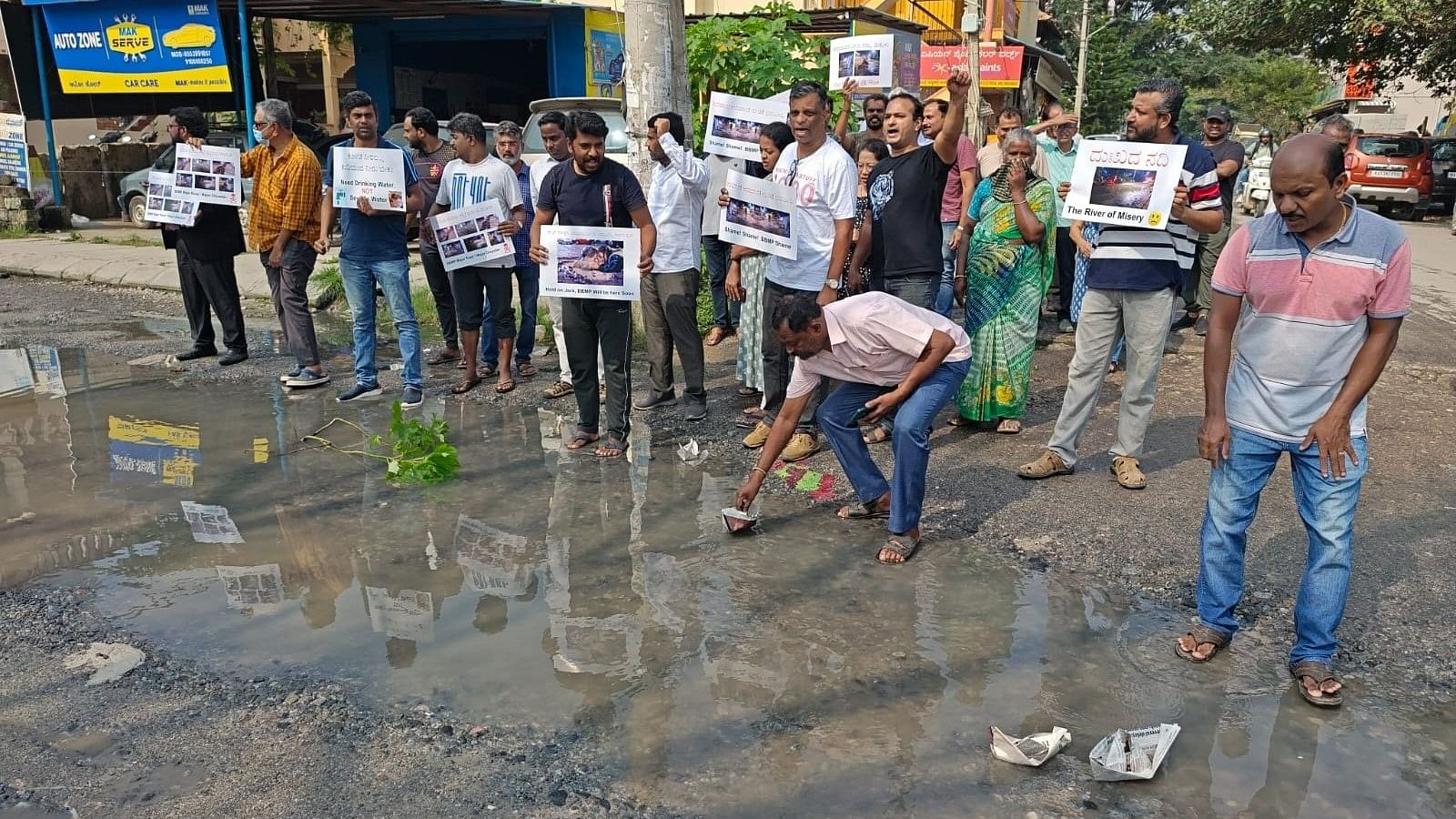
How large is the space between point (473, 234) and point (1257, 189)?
827 inches

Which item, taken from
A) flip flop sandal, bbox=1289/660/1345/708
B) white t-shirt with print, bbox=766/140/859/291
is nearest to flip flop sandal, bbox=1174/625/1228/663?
flip flop sandal, bbox=1289/660/1345/708

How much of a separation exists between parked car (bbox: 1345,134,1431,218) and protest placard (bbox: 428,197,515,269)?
798 inches

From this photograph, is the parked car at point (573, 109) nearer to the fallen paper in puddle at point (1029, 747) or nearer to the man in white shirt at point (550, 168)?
the man in white shirt at point (550, 168)

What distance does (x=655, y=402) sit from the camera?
273 inches

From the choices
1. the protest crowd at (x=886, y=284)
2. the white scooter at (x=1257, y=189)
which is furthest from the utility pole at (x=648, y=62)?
the white scooter at (x=1257, y=189)

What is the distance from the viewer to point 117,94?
A: 17.4m

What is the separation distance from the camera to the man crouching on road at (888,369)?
4480mm

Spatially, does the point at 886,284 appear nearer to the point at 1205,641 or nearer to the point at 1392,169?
the point at 1205,641

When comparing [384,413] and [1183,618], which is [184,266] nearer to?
[384,413]

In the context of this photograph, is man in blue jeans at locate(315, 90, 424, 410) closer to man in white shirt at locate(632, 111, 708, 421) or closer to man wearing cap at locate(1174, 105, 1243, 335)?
man in white shirt at locate(632, 111, 708, 421)

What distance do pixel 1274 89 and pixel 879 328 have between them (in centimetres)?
4962

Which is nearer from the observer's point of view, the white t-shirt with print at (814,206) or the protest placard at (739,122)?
the white t-shirt with print at (814,206)

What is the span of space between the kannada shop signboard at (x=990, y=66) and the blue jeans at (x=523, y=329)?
18.9 m

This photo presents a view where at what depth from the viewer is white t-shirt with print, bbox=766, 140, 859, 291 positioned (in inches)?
223
